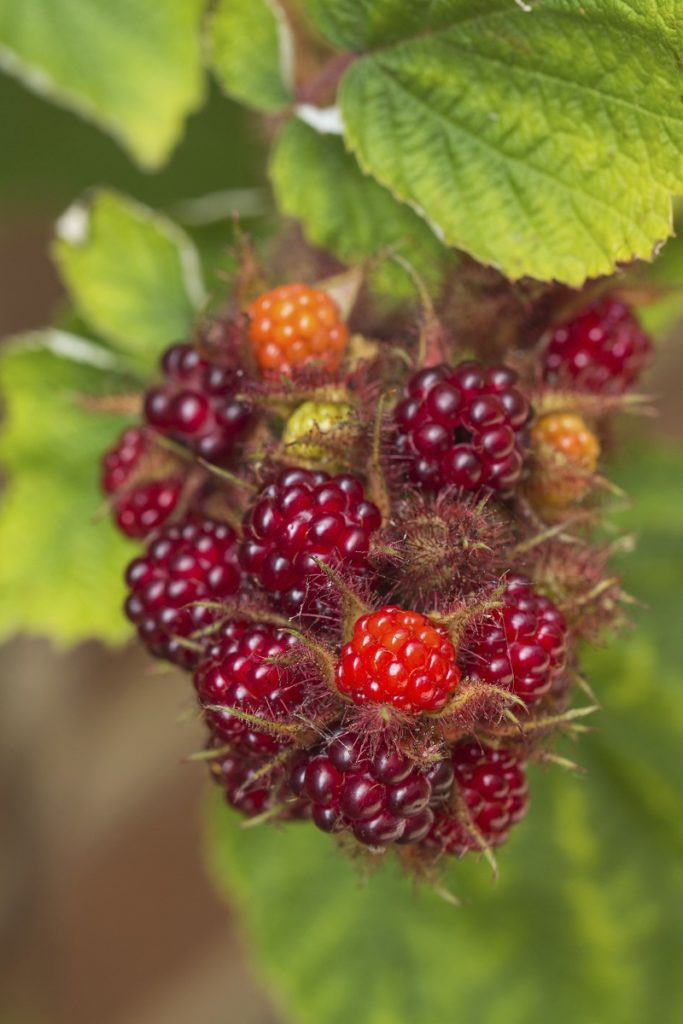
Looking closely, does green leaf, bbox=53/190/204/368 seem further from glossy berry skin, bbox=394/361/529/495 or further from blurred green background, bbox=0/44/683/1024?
glossy berry skin, bbox=394/361/529/495

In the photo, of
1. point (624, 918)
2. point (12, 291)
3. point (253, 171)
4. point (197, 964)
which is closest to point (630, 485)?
point (624, 918)

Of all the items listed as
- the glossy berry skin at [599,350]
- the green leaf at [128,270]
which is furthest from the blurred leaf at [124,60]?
the glossy berry skin at [599,350]

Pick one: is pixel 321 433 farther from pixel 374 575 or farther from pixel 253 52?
pixel 253 52

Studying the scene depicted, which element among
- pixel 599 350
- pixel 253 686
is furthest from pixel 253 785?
pixel 599 350

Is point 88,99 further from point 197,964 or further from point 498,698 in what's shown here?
point 197,964

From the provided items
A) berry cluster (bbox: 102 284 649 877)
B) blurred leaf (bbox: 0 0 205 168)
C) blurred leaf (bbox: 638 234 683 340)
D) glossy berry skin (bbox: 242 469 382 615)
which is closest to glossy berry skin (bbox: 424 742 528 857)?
berry cluster (bbox: 102 284 649 877)
